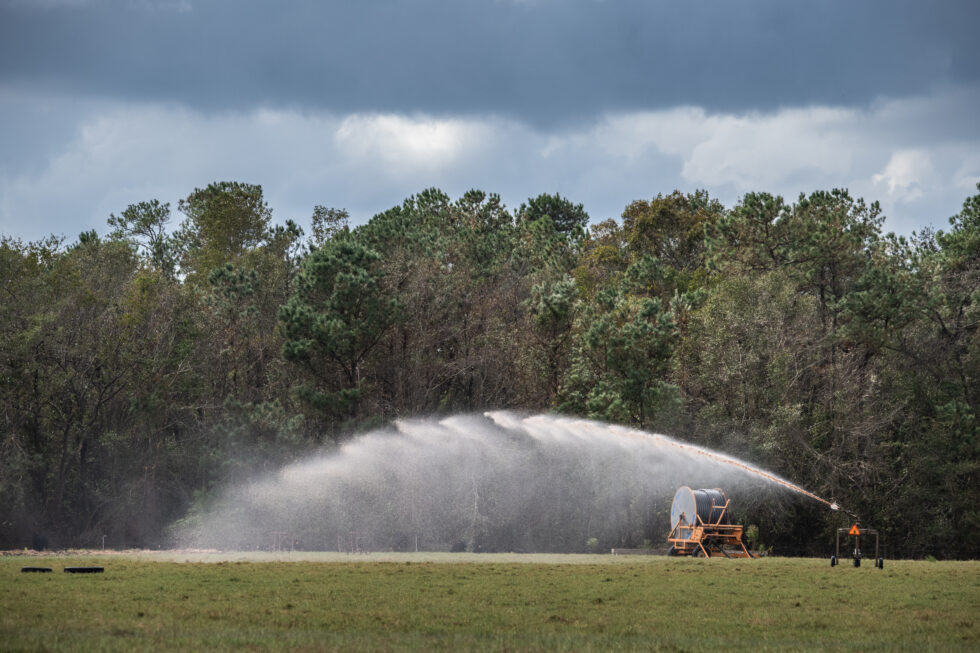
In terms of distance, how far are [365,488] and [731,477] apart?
19.8m

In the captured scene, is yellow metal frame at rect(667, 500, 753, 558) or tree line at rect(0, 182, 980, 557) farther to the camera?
tree line at rect(0, 182, 980, 557)

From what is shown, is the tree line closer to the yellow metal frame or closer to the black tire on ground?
the yellow metal frame

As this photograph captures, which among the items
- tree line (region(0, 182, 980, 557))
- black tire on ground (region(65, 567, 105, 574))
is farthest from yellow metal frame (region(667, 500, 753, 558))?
black tire on ground (region(65, 567, 105, 574))

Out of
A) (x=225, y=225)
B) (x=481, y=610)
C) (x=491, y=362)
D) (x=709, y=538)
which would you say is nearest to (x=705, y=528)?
(x=709, y=538)

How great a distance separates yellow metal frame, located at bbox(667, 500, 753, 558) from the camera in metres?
42.3

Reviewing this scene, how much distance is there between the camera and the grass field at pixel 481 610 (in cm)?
1485

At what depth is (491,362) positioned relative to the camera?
203ft

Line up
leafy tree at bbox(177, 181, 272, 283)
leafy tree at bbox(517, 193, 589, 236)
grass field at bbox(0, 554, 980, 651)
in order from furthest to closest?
leafy tree at bbox(517, 193, 589, 236) → leafy tree at bbox(177, 181, 272, 283) → grass field at bbox(0, 554, 980, 651)

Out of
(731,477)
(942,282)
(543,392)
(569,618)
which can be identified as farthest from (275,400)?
(569,618)

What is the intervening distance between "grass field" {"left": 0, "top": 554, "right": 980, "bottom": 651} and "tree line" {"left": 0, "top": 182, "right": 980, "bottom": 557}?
2478cm

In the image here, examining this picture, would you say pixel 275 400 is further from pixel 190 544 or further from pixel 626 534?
pixel 626 534

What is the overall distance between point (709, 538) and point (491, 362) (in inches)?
873

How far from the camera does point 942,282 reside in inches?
2151

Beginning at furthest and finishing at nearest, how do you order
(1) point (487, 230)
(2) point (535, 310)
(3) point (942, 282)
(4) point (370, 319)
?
(1) point (487, 230), (2) point (535, 310), (4) point (370, 319), (3) point (942, 282)
